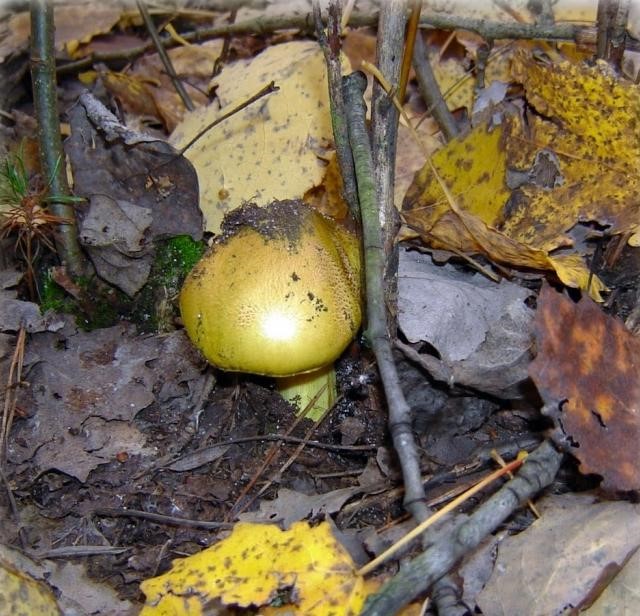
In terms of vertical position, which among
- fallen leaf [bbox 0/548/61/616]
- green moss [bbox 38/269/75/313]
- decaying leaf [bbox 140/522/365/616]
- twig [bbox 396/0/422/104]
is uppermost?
twig [bbox 396/0/422/104]

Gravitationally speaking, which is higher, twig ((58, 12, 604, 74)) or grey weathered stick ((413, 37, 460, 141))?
twig ((58, 12, 604, 74))

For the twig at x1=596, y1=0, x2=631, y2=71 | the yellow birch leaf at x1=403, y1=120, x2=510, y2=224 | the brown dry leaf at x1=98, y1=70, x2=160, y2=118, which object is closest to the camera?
the twig at x1=596, y1=0, x2=631, y2=71

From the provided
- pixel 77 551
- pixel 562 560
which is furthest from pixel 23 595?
pixel 562 560

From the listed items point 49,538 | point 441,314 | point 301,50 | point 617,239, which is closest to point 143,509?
point 49,538

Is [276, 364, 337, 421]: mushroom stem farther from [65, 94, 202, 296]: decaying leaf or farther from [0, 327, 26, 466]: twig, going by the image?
[0, 327, 26, 466]: twig

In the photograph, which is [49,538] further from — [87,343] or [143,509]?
[87,343]

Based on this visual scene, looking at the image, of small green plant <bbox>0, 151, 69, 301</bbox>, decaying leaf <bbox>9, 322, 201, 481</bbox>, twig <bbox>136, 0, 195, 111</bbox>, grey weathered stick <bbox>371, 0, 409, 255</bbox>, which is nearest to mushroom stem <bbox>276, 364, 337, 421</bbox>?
decaying leaf <bbox>9, 322, 201, 481</bbox>

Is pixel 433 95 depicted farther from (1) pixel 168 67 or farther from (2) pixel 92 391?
(2) pixel 92 391
